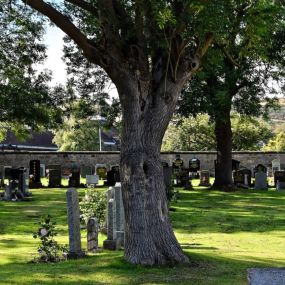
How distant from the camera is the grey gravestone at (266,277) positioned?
338 cm

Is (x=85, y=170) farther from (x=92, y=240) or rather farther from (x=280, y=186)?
(x=92, y=240)

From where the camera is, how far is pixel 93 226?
10094mm

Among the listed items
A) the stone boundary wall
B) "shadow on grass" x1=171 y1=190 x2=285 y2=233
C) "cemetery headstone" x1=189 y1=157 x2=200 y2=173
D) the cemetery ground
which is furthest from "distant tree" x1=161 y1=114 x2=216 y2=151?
the cemetery ground

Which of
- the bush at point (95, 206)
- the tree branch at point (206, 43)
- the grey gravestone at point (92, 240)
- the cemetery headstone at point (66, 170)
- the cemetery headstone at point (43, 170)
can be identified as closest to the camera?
the tree branch at point (206, 43)

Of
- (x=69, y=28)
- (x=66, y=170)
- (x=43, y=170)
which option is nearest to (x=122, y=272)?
(x=69, y=28)

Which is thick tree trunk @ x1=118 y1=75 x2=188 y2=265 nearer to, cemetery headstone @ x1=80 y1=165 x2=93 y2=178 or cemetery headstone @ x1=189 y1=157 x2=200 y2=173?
cemetery headstone @ x1=80 y1=165 x2=93 y2=178

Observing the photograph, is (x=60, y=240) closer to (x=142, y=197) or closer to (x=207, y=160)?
(x=142, y=197)

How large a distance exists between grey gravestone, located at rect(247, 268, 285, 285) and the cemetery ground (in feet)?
12.4

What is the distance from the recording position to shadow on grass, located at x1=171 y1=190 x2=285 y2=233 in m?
14.2

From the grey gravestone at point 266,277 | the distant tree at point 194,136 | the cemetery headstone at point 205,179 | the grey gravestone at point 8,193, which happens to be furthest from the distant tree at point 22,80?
the distant tree at point 194,136

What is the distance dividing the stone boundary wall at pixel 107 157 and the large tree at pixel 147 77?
27430 mm

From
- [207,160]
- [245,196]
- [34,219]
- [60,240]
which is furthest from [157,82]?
[207,160]

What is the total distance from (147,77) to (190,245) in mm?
3976

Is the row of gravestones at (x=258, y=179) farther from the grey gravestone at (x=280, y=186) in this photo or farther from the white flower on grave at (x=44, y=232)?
the white flower on grave at (x=44, y=232)
